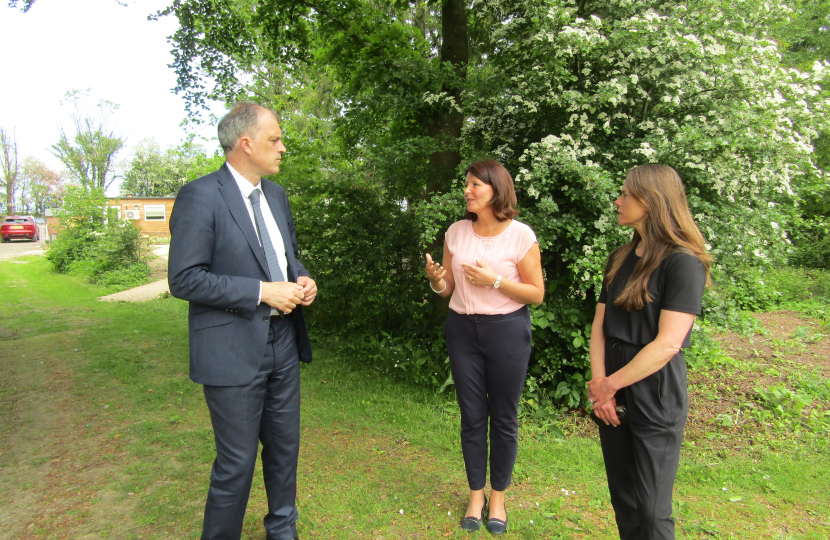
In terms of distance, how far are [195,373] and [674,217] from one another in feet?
7.26

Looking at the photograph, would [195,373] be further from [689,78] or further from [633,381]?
[689,78]

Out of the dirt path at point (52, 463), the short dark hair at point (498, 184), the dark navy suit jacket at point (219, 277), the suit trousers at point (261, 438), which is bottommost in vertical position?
the dirt path at point (52, 463)

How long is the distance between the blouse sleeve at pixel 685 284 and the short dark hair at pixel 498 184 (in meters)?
1.10

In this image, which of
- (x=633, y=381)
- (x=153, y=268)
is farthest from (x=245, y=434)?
(x=153, y=268)

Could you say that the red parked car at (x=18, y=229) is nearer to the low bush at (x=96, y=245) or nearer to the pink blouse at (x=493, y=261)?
the low bush at (x=96, y=245)

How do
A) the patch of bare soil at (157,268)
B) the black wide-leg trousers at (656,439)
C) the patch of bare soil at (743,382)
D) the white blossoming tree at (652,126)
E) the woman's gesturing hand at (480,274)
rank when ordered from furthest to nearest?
the patch of bare soil at (157,268)
the patch of bare soil at (743,382)
the white blossoming tree at (652,126)
the woman's gesturing hand at (480,274)
the black wide-leg trousers at (656,439)

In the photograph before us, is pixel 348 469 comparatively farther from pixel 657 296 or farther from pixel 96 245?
pixel 96 245

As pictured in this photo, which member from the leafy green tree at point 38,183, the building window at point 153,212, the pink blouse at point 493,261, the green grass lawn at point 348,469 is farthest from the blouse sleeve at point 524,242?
the leafy green tree at point 38,183

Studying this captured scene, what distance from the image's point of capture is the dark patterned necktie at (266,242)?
99.0 inches

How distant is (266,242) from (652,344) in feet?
6.02

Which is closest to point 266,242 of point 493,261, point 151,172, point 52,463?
point 493,261

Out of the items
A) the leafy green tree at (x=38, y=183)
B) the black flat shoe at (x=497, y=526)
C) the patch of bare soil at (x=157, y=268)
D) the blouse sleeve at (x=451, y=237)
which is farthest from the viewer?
the leafy green tree at (x=38, y=183)

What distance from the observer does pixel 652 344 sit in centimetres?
201

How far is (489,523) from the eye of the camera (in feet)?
9.97
